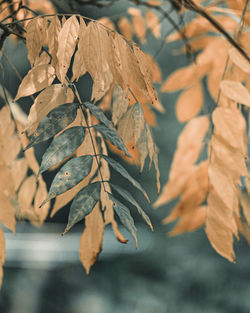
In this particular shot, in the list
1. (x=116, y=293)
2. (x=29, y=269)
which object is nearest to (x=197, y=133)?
(x=116, y=293)

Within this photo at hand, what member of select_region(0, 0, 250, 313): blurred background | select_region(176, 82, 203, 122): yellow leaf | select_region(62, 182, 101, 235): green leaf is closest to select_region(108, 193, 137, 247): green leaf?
select_region(62, 182, 101, 235): green leaf

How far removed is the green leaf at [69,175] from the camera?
Result: 0.45 m

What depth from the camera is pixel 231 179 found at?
73 cm

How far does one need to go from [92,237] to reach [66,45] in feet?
0.96

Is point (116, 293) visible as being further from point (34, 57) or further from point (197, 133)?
point (34, 57)

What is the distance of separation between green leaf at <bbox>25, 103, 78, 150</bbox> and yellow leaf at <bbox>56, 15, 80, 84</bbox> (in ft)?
0.11

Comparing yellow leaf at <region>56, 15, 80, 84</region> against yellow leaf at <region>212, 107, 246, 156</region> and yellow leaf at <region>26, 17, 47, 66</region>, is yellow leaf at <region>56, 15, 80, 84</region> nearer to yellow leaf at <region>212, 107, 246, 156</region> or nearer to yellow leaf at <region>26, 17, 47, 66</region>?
yellow leaf at <region>26, 17, 47, 66</region>

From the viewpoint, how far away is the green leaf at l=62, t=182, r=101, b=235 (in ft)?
1.53

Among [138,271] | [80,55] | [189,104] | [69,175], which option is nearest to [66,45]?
[80,55]

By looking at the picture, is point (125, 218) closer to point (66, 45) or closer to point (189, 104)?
point (66, 45)

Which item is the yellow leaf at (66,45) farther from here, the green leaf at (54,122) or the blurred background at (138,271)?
the blurred background at (138,271)

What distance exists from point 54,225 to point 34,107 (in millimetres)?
3148

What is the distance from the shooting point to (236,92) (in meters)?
0.73

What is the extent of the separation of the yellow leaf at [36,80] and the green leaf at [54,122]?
0.05 meters
